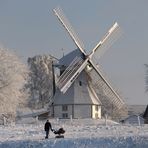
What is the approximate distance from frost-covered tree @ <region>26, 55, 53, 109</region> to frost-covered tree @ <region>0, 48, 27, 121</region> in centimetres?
3162

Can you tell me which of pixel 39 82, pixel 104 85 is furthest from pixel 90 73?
pixel 39 82

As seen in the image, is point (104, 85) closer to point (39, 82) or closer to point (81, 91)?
point (81, 91)

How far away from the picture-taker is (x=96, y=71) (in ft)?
240

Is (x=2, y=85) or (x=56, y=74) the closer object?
(x=2, y=85)

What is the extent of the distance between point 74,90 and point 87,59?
4654 millimetres

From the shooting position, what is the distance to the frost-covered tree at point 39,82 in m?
114

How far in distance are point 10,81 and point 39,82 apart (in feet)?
137

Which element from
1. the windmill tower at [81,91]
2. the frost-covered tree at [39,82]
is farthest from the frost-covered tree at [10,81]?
the frost-covered tree at [39,82]

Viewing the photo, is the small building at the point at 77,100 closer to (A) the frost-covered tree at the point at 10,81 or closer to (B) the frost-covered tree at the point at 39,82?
(A) the frost-covered tree at the point at 10,81

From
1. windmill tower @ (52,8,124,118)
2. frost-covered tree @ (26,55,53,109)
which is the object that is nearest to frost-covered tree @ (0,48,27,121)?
windmill tower @ (52,8,124,118)

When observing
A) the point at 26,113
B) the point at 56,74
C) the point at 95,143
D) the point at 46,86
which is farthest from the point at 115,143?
the point at 46,86

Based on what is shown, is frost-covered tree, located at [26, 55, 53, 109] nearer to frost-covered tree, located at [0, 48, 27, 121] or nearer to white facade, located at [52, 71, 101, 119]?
frost-covered tree, located at [0, 48, 27, 121]

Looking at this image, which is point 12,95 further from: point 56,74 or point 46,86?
point 46,86

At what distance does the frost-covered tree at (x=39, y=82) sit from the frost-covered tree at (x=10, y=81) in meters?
31.6
